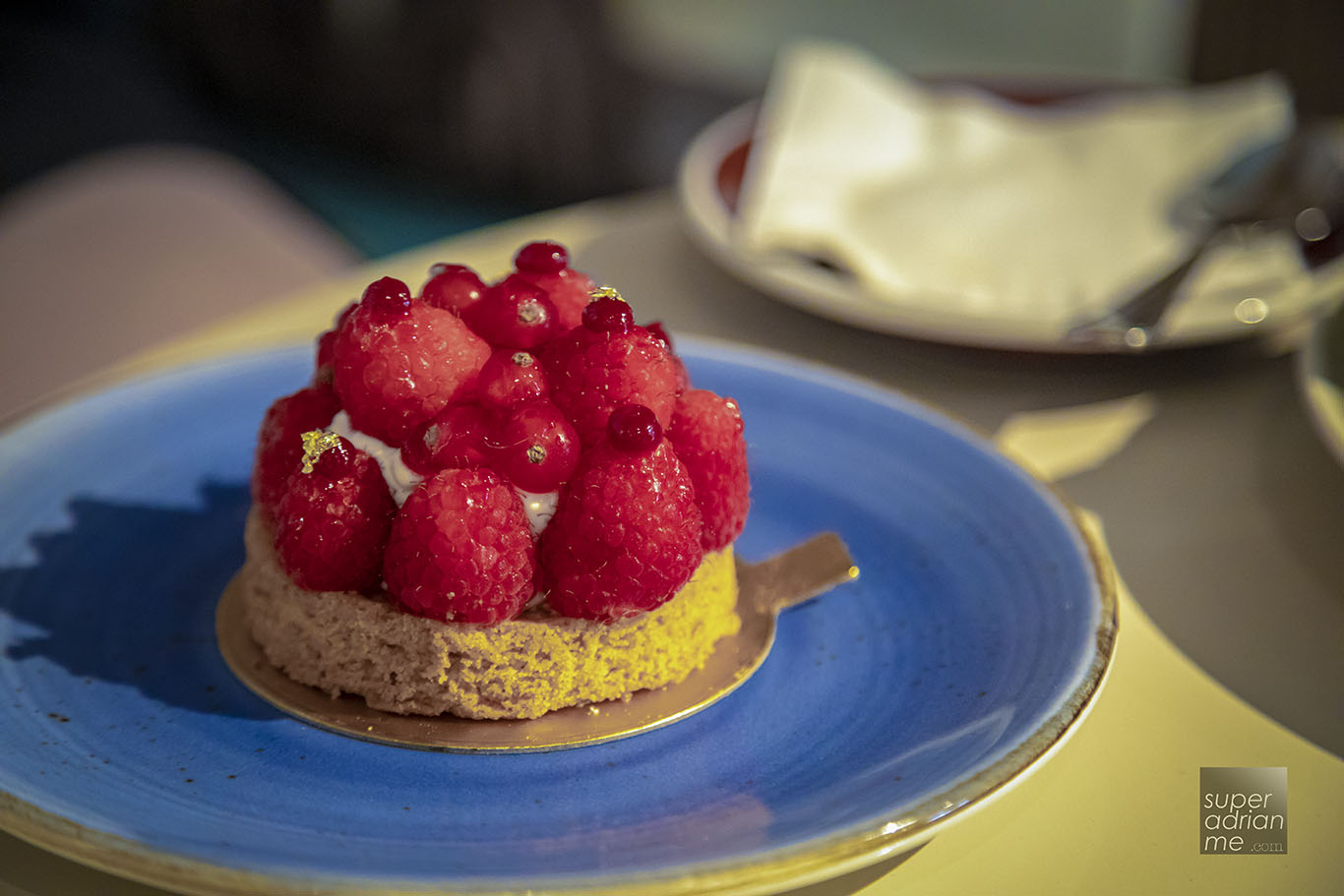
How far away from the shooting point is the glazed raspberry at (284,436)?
854mm

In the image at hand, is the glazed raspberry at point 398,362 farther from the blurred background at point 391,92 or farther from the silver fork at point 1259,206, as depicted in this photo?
the blurred background at point 391,92

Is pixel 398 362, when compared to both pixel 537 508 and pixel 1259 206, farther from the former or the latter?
pixel 1259 206

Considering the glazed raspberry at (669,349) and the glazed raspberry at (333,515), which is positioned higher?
the glazed raspberry at (669,349)

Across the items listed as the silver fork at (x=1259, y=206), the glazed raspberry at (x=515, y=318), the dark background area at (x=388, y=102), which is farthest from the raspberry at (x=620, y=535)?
the dark background area at (x=388, y=102)

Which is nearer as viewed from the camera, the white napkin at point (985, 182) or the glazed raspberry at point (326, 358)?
the glazed raspberry at point (326, 358)

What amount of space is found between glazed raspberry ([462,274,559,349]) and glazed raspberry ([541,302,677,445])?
3cm

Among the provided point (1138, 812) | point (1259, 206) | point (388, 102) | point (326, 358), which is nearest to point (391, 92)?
point (388, 102)

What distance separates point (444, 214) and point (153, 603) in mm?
2811

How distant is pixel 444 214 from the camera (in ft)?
11.8

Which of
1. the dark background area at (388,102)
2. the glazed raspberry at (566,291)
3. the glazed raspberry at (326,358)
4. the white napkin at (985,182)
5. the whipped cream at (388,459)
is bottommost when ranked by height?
the dark background area at (388,102)

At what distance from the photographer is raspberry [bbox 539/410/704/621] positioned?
77cm

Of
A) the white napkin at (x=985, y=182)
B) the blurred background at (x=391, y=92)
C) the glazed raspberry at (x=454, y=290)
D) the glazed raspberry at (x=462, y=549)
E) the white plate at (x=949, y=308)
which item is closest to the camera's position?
the glazed raspberry at (x=462, y=549)

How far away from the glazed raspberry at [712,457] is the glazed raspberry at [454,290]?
163 mm

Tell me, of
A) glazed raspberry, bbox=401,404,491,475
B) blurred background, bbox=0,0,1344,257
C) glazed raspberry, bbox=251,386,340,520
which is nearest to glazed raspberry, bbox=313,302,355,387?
glazed raspberry, bbox=251,386,340,520
